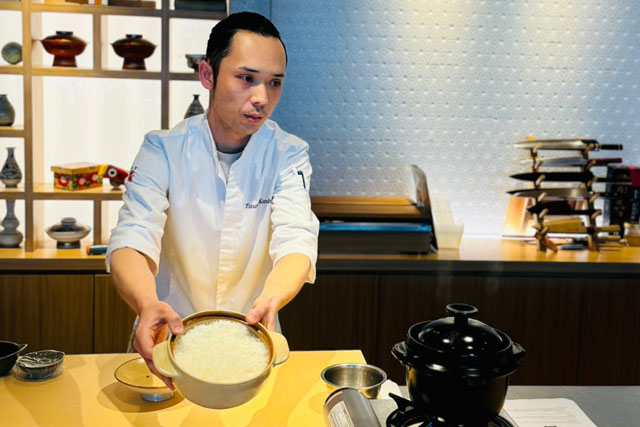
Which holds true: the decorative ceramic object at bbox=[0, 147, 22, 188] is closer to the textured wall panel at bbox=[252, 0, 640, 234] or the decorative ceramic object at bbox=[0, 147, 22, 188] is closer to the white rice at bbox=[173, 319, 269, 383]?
the textured wall panel at bbox=[252, 0, 640, 234]

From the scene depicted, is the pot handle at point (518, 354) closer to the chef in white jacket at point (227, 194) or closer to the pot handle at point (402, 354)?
the pot handle at point (402, 354)

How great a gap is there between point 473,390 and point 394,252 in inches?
86.3

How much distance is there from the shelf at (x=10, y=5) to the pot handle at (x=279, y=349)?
8.39ft

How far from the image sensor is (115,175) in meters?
3.45

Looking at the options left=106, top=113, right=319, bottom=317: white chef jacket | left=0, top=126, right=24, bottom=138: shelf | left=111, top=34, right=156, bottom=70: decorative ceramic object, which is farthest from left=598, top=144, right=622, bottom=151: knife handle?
left=0, top=126, right=24, bottom=138: shelf

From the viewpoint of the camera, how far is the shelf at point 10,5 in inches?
127

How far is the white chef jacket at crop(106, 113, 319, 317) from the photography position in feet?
7.16

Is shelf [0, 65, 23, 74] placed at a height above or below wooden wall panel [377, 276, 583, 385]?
above

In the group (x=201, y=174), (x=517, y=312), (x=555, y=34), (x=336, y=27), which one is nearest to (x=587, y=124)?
(x=555, y=34)

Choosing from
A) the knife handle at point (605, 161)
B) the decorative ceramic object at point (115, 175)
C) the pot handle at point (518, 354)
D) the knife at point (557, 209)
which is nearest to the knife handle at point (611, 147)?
the knife handle at point (605, 161)

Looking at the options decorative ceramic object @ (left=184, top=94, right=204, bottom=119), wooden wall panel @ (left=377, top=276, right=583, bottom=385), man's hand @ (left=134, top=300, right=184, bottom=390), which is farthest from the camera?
decorative ceramic object @ (left=184, top=94, right=204, bottom=119)

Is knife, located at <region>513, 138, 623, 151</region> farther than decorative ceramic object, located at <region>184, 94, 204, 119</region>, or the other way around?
knife, located at <region>513, 138, 623, 151</region>

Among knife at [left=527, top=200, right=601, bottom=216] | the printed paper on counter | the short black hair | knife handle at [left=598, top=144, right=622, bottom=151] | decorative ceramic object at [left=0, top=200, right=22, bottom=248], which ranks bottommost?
the printed paper on counter

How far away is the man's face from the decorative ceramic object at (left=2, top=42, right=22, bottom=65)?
1.90 metres
